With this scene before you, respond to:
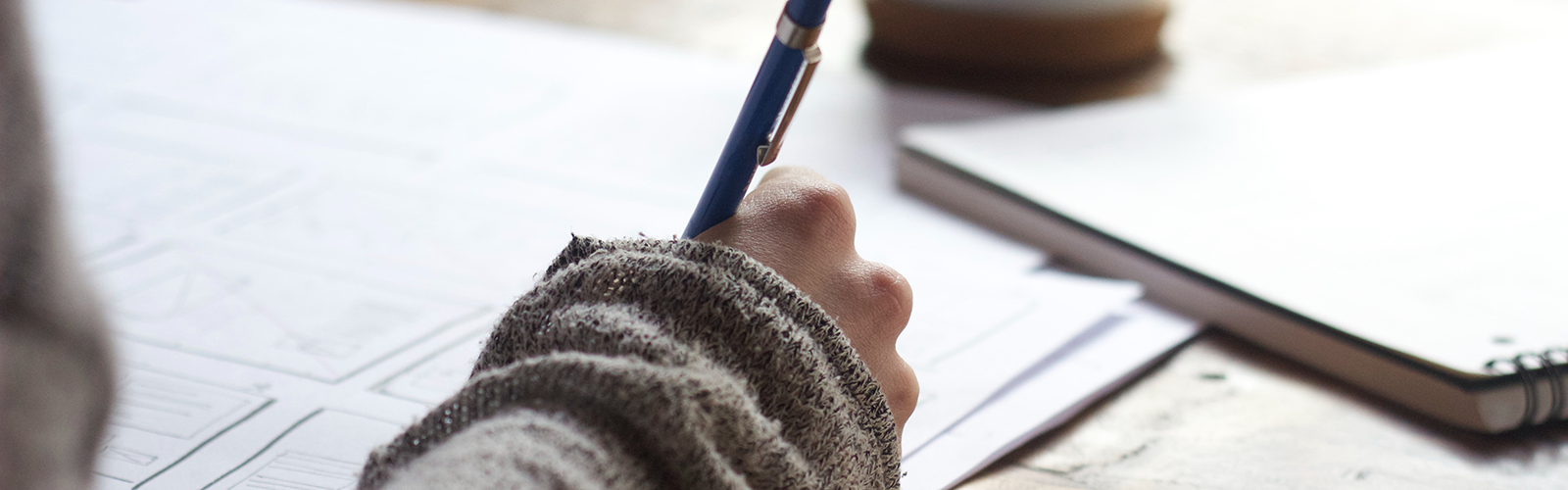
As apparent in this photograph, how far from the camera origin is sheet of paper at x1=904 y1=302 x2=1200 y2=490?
35 cm

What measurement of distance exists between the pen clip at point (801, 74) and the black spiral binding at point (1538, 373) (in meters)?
0.25

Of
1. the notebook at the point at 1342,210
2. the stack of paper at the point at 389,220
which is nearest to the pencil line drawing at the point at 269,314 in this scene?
the stack of paper at the point at 389,220

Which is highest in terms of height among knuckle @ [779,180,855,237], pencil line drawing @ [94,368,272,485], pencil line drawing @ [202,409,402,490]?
knuckle @ [779,180,855,237]

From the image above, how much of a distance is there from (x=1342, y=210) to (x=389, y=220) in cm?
45

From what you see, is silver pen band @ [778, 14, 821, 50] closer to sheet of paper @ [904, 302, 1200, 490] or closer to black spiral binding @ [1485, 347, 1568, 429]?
sheet of paper @ [904, 302, 1200, 490]

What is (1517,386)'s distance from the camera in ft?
1.16

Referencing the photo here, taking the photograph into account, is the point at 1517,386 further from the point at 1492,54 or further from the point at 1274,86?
the point at 1492,54

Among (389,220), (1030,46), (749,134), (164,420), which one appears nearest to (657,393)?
(749,134)

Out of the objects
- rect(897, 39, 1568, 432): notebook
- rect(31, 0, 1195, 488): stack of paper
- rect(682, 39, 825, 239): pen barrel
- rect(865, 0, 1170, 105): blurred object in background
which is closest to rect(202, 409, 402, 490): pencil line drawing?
rect(31, 0, 1195, 488): stack of paper

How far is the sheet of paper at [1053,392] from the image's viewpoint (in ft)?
1.14

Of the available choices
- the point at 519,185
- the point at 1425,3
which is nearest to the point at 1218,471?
the point at 519,185

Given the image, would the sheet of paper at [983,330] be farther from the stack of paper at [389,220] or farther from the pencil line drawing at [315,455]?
the pencil line drawing at [315,455]

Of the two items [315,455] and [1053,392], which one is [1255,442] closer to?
[1053,392]

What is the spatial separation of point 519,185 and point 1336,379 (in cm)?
40
